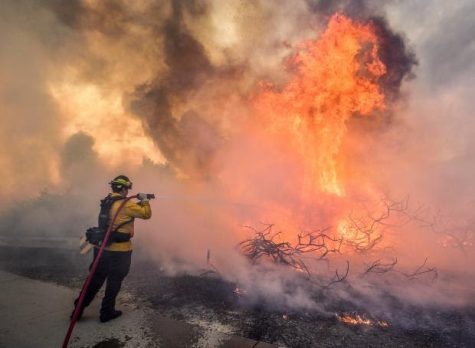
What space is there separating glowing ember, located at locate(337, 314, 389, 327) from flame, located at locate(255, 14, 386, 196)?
490 centimetres

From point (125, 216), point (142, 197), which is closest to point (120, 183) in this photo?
point (142, 197)

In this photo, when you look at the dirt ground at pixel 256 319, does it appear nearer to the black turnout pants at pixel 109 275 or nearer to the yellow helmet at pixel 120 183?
the black turnout pants at pixel 109 275

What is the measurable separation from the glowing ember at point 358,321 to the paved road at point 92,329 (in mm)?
1513

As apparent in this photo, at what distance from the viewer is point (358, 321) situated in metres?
4.40

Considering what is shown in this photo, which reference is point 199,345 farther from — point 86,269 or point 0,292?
point 86,269

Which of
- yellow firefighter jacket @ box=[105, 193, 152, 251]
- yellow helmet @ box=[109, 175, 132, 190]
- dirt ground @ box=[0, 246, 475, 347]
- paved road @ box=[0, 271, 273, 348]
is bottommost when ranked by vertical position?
paved road @ box=[0, 271, 273, 348]

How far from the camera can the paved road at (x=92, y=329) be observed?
3.53 metres

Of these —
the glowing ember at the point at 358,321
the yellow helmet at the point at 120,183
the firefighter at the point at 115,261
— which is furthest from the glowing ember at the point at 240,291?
the yellow helmet at the point at 120,183

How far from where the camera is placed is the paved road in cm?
353

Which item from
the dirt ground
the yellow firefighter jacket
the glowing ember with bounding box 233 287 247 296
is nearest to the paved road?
the dirt ground

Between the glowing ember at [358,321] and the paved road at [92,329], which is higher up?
the glowing ember at [358,321]

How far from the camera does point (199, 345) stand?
11.6 ft

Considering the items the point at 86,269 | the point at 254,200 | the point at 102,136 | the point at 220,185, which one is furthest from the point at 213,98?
the point at 86,269

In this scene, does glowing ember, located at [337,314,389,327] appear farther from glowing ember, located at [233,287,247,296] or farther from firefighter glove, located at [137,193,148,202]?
firefighter glove, located at [137,193,148,202]
